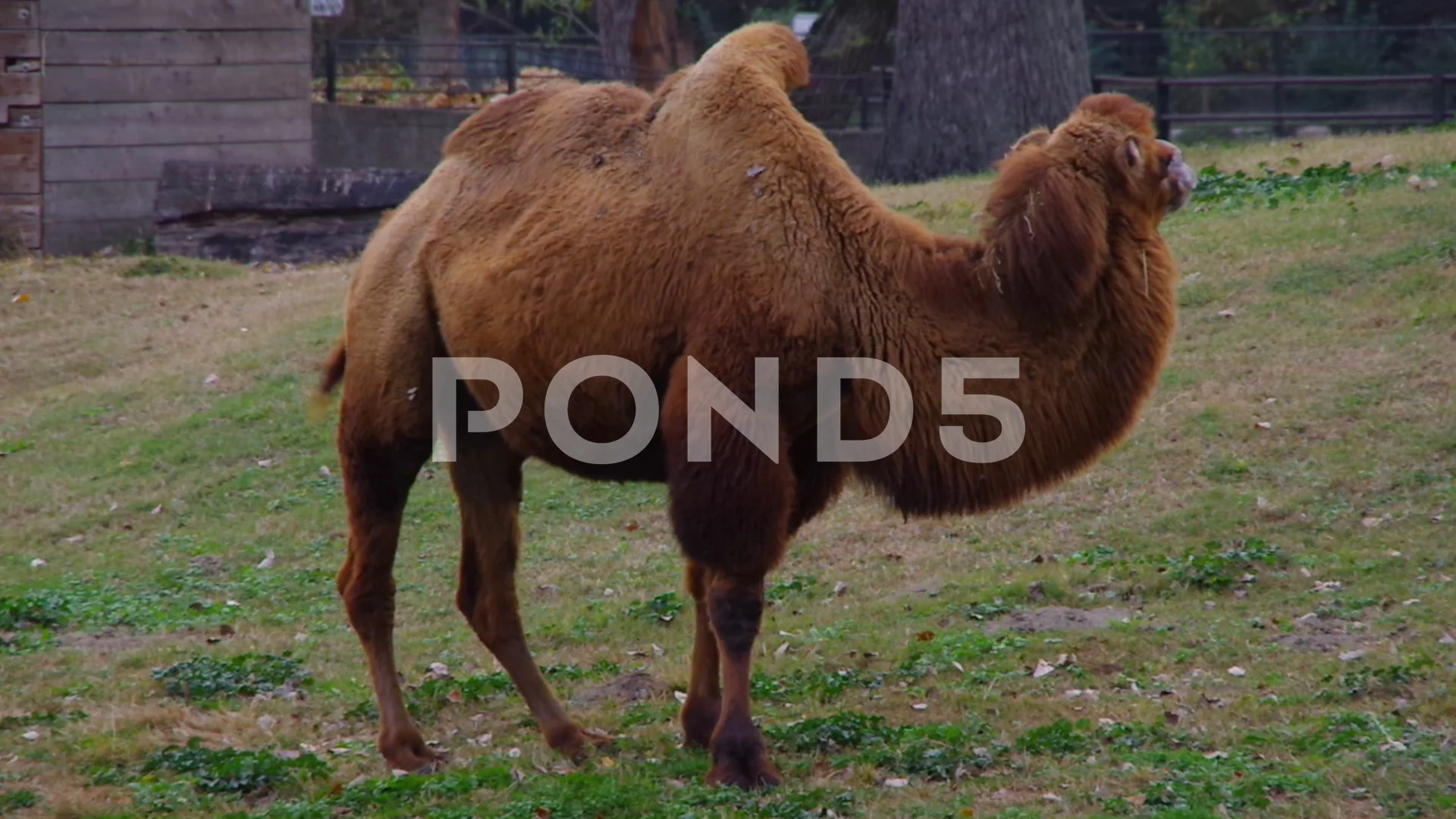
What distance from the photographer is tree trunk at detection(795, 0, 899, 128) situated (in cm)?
2434

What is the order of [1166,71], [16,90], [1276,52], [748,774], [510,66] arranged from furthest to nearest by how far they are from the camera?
[1166,71], [1276,52], [510,66], [16,90], [748,774]

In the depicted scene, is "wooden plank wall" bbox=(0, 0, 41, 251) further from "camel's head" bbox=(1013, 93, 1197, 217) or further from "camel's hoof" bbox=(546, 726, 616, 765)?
"camel's head" bbox=(1013, 93, 1197, 217)

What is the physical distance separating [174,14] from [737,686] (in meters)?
15.2

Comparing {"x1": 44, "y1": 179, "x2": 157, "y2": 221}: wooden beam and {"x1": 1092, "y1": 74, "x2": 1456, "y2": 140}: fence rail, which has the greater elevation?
{"x1": 1092, "y1": 74, "x2": 1456, "y2": 140}: fence rail

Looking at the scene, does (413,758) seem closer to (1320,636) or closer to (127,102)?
(1320,636)

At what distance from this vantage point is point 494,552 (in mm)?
6277

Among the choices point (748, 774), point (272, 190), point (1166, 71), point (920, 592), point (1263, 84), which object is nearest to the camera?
point (748, 774)

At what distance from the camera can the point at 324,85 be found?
2320 centimetres

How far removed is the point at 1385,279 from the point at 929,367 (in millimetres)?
7155

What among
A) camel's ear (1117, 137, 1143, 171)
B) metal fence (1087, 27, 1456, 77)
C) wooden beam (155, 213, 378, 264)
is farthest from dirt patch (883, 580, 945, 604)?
metal fence (1087, 27, 1456, 77)

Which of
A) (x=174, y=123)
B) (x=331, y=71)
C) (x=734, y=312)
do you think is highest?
(x=331, y=71)

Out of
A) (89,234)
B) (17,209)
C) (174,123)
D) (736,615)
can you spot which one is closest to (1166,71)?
(174,123)

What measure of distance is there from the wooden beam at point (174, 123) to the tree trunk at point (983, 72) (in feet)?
22.6

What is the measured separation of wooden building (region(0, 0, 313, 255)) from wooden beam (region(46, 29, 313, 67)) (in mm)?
12
